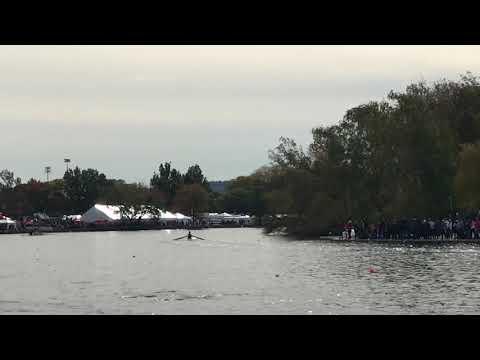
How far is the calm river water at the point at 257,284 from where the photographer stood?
3083cm

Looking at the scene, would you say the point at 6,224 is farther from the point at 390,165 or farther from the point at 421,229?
the point at 421,229

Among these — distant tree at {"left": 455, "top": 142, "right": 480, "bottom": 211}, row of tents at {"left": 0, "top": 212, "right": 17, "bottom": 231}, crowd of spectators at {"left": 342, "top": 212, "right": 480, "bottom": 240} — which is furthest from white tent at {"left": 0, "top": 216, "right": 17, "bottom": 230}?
distant tree at {"left": 455, "top": 142, "right": 480, "bottom": 211}

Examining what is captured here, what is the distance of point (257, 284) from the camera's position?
1642 inches

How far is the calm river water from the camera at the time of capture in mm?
30828

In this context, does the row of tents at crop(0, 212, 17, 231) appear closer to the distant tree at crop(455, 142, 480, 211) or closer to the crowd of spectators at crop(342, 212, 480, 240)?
the crowd of spectators at crop(342, 212, 480, 240)

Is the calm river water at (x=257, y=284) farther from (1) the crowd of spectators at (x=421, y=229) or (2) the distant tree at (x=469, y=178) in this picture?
(2) the distant tree at (x=469, y=178)

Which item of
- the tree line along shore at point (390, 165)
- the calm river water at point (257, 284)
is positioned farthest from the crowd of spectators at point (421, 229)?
the calm river water at point (257, 284)

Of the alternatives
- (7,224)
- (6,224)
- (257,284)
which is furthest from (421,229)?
(7,224)

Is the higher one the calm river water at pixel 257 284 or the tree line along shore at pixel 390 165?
the tree line along shore at pixel 390 165

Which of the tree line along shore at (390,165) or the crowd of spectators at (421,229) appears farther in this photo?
the tree line along shore at (390,165)

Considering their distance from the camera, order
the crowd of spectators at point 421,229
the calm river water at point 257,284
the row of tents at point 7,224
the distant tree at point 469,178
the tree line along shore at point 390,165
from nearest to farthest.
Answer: the calm river water at point 257,284
the distant tree at point 469,178
the crowd of spectators at point 421,229
the tree line along shore at point 390,165
the row of tents at point 7,224
